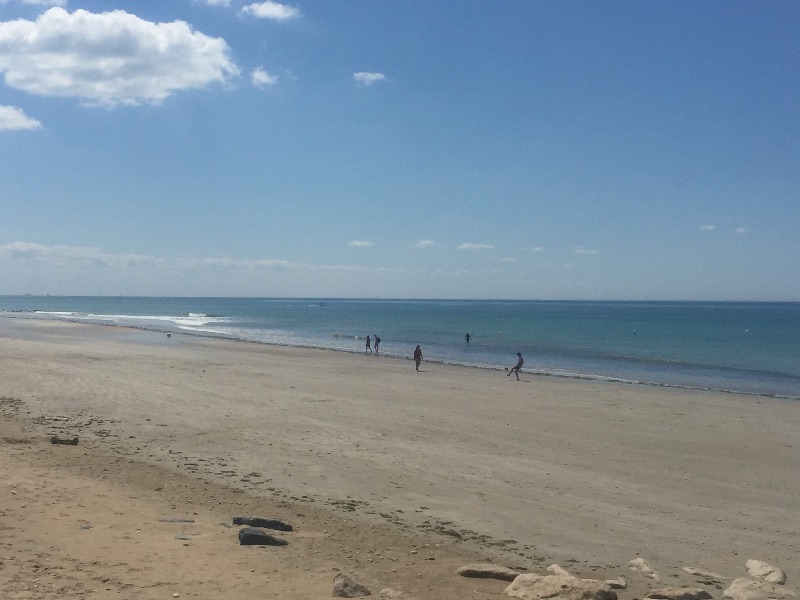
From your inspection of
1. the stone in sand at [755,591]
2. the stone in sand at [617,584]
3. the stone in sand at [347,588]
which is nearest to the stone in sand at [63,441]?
the stone in sand at [347,588]

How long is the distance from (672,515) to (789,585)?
107 inches

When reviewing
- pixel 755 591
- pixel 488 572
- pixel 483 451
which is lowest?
pixel 483 451

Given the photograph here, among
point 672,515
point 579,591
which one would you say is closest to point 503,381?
point 672,515

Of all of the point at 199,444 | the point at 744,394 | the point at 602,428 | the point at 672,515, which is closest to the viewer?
the point at 672,515

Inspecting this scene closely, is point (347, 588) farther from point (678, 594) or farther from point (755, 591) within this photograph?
point (755, 591)

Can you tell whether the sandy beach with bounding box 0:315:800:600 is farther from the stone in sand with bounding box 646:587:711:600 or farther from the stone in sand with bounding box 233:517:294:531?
the stone in sand with bounding box 646:587:711:600

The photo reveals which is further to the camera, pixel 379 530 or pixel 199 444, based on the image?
pixel 199 444

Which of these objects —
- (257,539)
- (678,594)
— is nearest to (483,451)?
(257,539)

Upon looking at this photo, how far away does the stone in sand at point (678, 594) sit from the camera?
720 centimetres

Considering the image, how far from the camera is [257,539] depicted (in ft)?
26.9

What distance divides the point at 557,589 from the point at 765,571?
343cm

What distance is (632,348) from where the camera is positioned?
183ft

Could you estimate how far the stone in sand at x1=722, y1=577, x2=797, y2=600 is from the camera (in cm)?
765

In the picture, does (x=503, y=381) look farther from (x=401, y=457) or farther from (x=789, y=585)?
(x=789, y=585)
